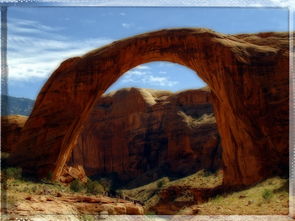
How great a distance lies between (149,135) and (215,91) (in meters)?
25.1

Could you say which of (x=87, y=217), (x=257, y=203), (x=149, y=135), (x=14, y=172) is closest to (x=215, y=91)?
(x=257, y=203)

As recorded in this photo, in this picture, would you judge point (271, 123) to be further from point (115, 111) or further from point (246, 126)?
point (115, 111)

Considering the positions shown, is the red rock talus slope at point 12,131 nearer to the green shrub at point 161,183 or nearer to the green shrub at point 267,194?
the green shrub at point 267,194

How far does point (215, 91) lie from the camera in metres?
24.5

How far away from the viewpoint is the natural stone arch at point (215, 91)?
2212cm

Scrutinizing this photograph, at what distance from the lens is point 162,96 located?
5184 centimetres

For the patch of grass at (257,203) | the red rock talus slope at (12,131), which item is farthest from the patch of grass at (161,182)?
the patch of grass at (257,203)

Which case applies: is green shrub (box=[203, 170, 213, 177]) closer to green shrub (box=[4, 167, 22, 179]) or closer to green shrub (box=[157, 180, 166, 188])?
green shrub (box=[157, 180, 166, 188])

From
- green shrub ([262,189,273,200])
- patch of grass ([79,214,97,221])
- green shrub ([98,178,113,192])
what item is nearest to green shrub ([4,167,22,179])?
patch of grass ([79,214,97,221])

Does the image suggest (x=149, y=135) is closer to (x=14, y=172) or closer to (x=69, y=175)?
(x=69, y=175)

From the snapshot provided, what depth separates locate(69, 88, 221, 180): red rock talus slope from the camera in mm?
44250

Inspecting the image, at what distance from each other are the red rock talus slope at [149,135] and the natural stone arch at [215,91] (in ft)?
59.4

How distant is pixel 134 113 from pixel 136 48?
25232 mm

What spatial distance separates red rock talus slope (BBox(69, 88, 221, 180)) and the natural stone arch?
1810 centimetres
